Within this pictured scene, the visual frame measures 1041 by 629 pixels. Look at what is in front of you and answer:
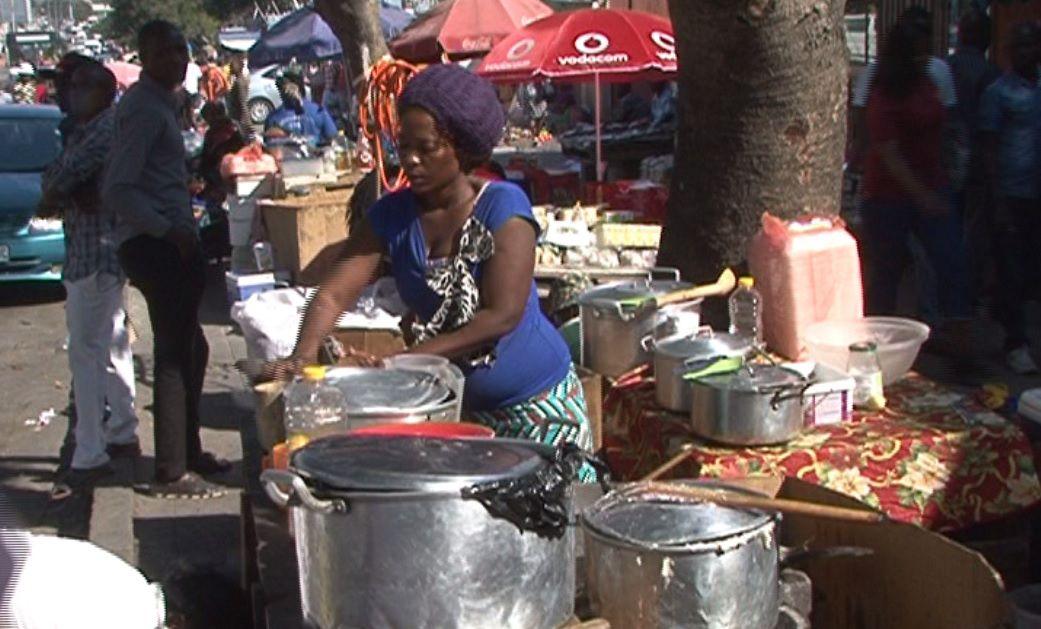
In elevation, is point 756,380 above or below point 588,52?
below

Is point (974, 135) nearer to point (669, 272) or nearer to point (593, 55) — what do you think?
point (593, 55)

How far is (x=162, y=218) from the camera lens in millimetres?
5680

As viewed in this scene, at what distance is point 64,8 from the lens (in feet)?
443

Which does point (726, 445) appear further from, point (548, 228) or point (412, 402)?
point (548, 228)

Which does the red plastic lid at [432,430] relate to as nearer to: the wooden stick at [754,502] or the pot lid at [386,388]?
the pot lid at [386,388]

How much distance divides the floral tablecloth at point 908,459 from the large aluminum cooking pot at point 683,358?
0.05 meters

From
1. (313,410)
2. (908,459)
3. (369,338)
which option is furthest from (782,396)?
(369,338)

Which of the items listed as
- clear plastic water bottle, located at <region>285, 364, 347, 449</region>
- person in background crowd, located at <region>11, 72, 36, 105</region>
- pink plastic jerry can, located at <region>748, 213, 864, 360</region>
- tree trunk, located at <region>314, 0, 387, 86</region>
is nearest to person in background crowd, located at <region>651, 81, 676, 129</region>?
tree trunk, located at <region>314, 0, 387, 86</region>

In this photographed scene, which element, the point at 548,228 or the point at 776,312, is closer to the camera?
the point at 776,312

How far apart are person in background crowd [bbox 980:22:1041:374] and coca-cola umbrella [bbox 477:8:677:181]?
2620 millimetres

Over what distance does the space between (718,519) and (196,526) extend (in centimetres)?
407

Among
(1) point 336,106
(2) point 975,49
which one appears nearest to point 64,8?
(1) point 336,106

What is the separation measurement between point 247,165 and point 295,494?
9535mm

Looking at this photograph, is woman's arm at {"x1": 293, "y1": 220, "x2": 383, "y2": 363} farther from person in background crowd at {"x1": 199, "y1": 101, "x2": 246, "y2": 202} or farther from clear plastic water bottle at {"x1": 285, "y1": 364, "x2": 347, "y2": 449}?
person in background crowd at {"x1": 199, "y1": 101, "x2": 246, "y2": 202}
